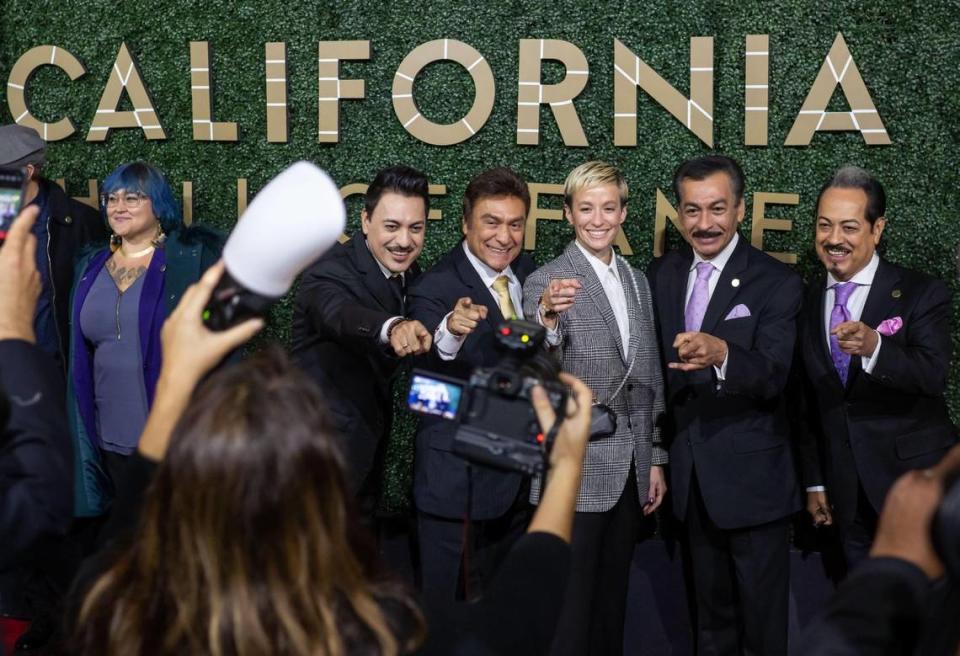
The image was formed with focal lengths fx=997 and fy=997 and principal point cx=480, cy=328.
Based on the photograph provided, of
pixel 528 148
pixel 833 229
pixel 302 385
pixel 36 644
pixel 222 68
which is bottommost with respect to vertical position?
pixel 36 644

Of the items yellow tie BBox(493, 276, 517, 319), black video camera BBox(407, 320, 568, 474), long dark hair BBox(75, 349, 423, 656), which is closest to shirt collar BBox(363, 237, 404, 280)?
yellow tie BBox(493, 276, 517, 319)

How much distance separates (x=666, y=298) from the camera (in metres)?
3.08

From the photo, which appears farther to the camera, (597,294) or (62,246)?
(62,246)

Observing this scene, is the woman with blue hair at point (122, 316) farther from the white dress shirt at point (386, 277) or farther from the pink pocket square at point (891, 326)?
the pink pocket square at point (891, 326)

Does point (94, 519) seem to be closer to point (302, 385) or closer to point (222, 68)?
point (222, 68)

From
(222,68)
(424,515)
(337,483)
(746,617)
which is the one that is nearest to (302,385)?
(337,483)

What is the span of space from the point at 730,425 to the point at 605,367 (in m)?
0.42

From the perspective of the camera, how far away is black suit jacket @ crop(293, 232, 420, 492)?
10.2 ft

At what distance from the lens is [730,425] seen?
116 inches

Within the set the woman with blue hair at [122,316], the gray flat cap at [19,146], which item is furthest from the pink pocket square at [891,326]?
the gray flat cap at [19,146]

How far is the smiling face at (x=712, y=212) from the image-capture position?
3021mm

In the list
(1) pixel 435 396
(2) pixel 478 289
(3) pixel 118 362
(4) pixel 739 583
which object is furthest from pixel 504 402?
(3) pixel 118 362

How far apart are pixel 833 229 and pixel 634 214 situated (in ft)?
2.99

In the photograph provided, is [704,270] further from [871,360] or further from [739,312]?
[871,360]
